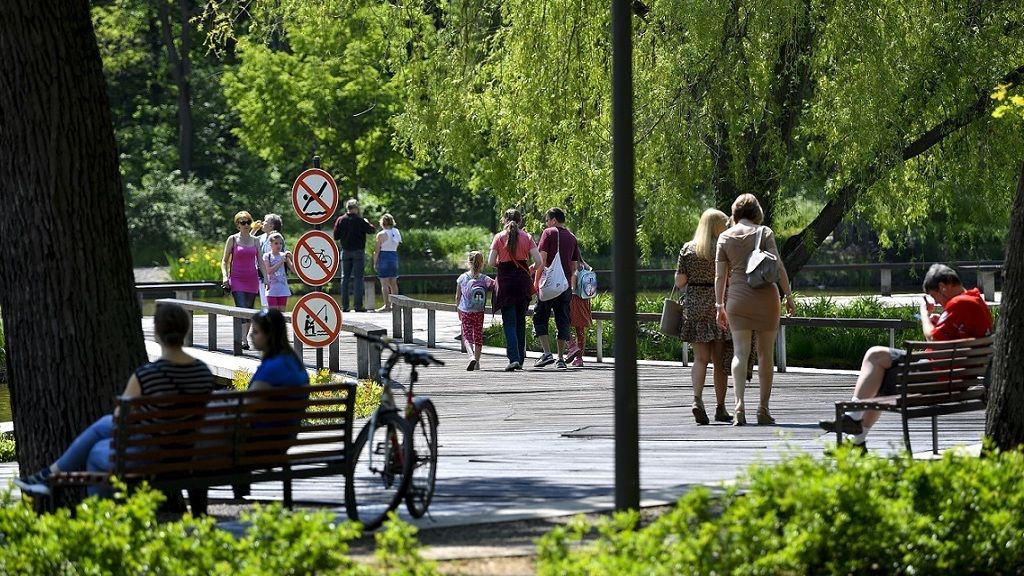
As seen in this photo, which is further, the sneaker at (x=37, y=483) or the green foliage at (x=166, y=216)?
the green foliage at (x=166, y=216)

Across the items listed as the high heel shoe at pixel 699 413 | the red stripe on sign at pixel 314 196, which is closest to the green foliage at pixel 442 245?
the red stripe on sign at pixel 314 196

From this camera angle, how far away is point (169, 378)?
8047mm

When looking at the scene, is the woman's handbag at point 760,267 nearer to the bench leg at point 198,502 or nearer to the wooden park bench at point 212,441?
the wooden park bench at point 212,441

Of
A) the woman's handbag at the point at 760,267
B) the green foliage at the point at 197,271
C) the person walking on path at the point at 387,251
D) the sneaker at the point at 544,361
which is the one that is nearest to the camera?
the woman's handbag at the point at 760,267

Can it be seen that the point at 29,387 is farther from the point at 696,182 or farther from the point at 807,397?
Answer: the point at 696,182

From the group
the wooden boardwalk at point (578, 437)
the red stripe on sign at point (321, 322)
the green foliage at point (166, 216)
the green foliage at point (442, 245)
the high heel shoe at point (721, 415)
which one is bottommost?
the wooden boardwalk at point (578, 437)

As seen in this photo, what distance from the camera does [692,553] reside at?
596cm

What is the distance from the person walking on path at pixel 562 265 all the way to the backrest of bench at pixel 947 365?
799cm

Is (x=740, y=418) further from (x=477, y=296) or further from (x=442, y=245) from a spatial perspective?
(x=442, y=245)

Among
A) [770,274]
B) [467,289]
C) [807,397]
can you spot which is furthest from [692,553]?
[467,289]

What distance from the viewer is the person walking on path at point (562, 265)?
18.1 metres

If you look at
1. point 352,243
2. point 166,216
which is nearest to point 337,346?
point 352,243

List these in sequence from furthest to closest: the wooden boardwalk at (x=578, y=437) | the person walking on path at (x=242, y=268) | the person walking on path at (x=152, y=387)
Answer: the person walking on path at (x=242, y=268) < the wooden boardwalk at (x=578, y=437) < the person walking on path at (x=152, y=387)

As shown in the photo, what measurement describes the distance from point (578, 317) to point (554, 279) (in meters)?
0.93
